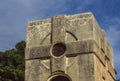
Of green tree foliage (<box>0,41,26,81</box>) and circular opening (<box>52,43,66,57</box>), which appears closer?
circular opening (<box>52,43,66,57</box>)

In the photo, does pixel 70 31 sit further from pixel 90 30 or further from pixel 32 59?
pixel 32 59

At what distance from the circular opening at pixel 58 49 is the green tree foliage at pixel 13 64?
10.1 metres

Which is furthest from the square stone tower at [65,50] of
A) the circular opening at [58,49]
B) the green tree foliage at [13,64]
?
the green tree foliage at [13,64]

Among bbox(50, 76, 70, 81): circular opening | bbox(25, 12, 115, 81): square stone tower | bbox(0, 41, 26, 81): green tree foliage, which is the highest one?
bbox(0, 41, 26, 81): green tree foliage

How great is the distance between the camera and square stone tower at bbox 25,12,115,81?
20906 millimetres

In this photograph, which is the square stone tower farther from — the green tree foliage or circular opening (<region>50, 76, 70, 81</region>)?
Answer: the green tree foliage

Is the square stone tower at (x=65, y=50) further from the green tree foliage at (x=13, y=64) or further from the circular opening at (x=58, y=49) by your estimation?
the green tree foliage at (x=13, y=64)

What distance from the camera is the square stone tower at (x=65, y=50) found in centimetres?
2091

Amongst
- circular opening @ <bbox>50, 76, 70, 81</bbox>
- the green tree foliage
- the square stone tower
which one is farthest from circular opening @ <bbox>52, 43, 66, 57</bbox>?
the green tree foliage

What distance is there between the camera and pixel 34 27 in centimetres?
2266

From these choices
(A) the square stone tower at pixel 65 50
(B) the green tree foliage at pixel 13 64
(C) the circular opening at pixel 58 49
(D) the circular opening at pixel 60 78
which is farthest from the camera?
(B) the green tree foliage at pixel 13 64

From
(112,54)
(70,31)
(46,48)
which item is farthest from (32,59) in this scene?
(112,54)

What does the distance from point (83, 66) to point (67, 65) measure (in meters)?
0.90

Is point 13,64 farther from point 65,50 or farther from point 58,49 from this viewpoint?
point 65,50
